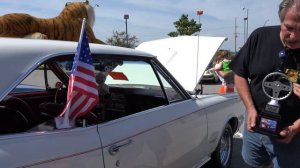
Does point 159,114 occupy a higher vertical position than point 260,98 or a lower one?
lower

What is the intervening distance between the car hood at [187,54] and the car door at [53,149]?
3.10m

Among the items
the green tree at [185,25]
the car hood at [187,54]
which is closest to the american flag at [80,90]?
the car hood at [187,54]

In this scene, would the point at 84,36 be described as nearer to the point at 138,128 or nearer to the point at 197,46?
the point at 138,128

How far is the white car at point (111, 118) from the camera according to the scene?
83.6 inches

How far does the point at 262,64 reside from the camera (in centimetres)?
263

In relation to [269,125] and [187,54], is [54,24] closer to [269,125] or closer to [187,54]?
[187,54]

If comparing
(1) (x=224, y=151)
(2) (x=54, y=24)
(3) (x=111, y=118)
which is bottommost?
(1) (x=224, y=151)

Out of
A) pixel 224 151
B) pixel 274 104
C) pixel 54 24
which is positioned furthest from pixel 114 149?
pixel 54 24

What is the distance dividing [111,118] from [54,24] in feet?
43.9

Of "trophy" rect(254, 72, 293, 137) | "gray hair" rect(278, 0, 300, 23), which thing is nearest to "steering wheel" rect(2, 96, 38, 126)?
"trophy" rect(254, 72, 293, 137)

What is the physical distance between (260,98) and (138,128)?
832 mm

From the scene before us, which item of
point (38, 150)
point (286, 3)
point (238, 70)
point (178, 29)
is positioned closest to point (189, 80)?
point (238, 70)

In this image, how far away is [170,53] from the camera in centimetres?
621

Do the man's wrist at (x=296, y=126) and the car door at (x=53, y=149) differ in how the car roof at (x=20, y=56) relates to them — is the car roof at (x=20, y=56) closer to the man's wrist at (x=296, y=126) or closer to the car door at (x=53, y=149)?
the car door at (x=53, y=149)
